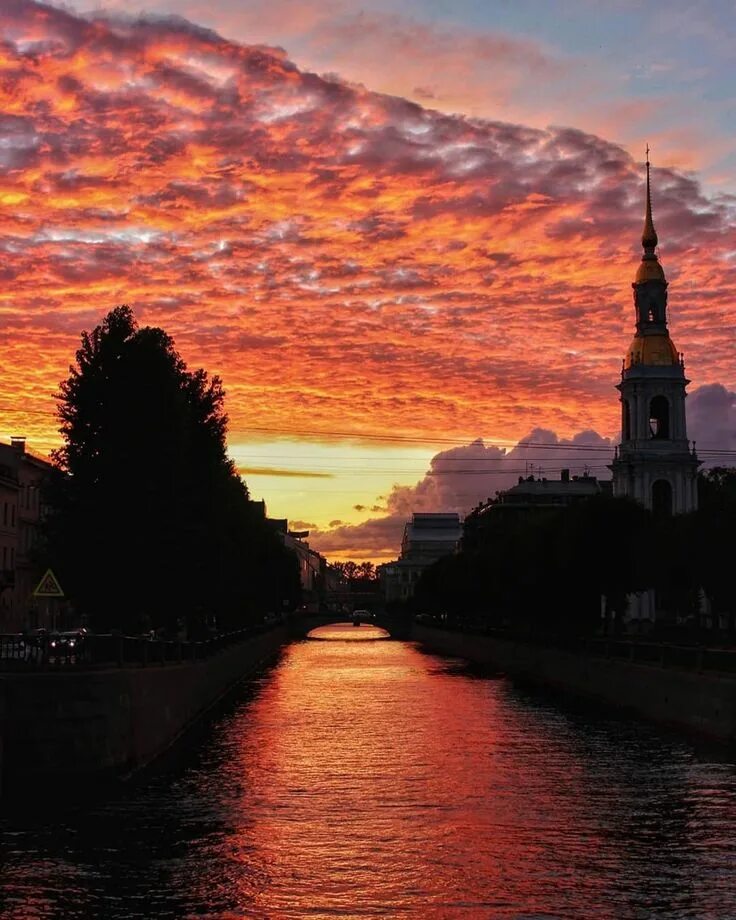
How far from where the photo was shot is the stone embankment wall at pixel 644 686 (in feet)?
157

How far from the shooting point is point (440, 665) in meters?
118

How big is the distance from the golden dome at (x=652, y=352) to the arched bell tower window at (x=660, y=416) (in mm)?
4377

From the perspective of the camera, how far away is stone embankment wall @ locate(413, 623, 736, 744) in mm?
47750

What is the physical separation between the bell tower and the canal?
115021 millimetres

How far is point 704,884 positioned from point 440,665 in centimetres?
9347

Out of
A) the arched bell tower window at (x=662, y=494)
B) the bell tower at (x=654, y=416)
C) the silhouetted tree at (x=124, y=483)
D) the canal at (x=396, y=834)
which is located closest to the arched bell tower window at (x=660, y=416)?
the bell tower at (x=654, y=416)

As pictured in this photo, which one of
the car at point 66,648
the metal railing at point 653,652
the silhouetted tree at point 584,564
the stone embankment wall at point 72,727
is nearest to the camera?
the stone embankment wall at point 72,727

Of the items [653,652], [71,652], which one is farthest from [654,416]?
[71,652]

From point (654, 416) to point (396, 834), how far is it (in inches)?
5646

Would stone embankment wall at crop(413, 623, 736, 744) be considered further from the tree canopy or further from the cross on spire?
the cross on spire

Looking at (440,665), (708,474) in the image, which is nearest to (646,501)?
(708,474)

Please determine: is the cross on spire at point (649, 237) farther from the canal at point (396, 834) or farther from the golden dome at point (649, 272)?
the canal at point (396, 834)

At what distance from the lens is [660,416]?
169125 mm

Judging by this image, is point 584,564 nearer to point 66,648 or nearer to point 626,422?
point 66,648
